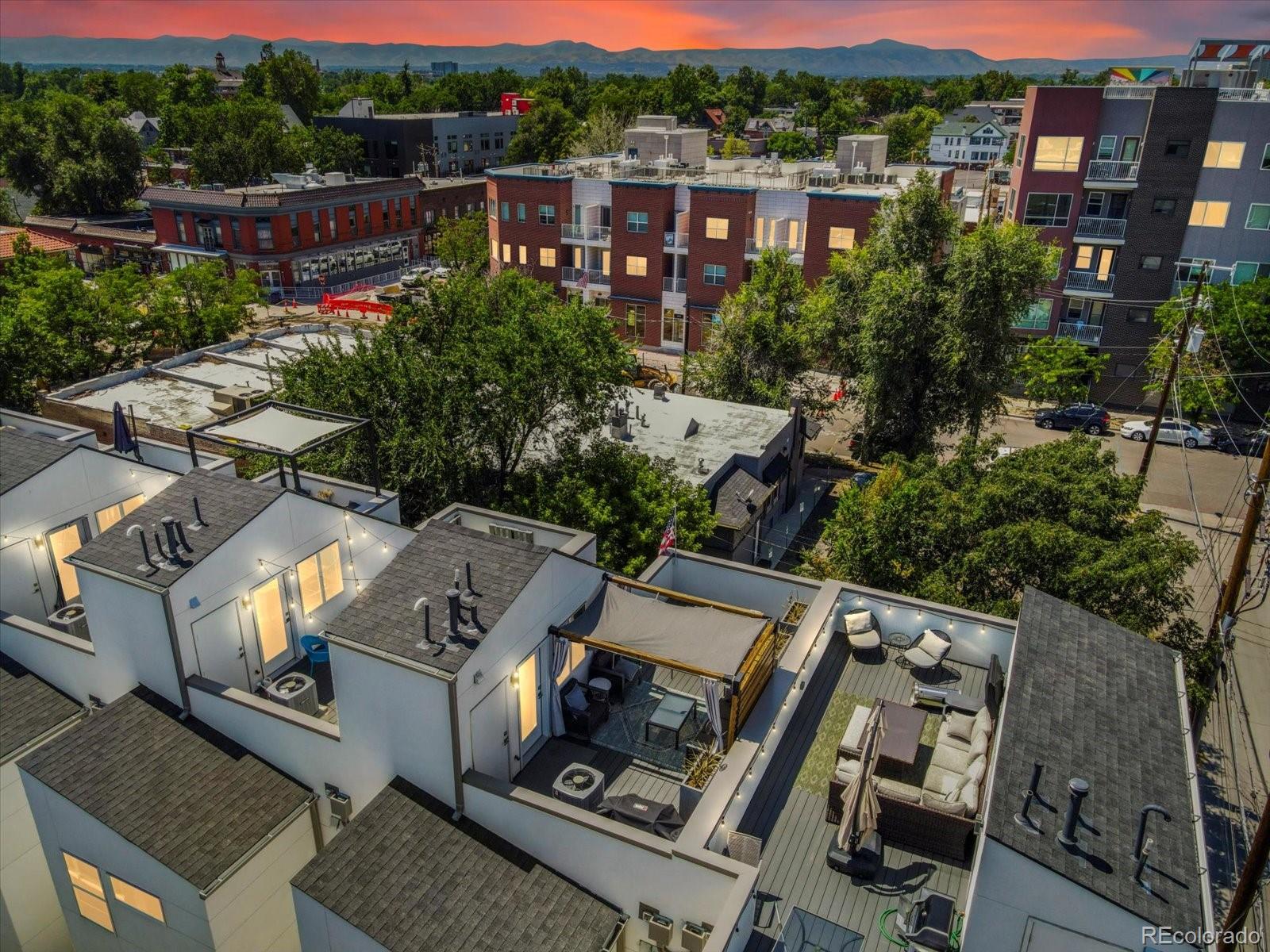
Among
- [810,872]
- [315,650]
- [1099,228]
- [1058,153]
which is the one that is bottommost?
[810,872]

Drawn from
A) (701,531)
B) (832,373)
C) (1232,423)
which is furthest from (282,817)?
(1232,423)

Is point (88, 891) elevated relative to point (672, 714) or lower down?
lower down

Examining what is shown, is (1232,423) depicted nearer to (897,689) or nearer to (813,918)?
(897,689)

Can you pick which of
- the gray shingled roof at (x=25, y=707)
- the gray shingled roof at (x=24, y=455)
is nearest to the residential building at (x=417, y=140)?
the gray shingled roof at (x=24, y=455)

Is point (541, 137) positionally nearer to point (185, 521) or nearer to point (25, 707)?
point (185, 521)

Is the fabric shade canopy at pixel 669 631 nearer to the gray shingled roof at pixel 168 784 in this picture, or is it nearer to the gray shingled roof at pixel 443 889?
the gray shingled roof at pixel 443 889

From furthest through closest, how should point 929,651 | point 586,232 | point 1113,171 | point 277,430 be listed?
point 586,232 < point 1113,171 < point 277,430 < point 929,651

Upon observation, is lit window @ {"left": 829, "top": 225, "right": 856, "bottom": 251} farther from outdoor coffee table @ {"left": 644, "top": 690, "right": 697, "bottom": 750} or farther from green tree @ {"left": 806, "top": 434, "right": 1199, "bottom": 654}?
outdoor coffee table @ {"left": 644, "top": 690, "right": 697, "bottom": 750}

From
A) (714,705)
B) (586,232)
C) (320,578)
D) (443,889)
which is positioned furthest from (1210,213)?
(443,889)

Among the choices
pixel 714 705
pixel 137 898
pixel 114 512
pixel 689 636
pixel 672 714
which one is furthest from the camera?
pixel 114 512
